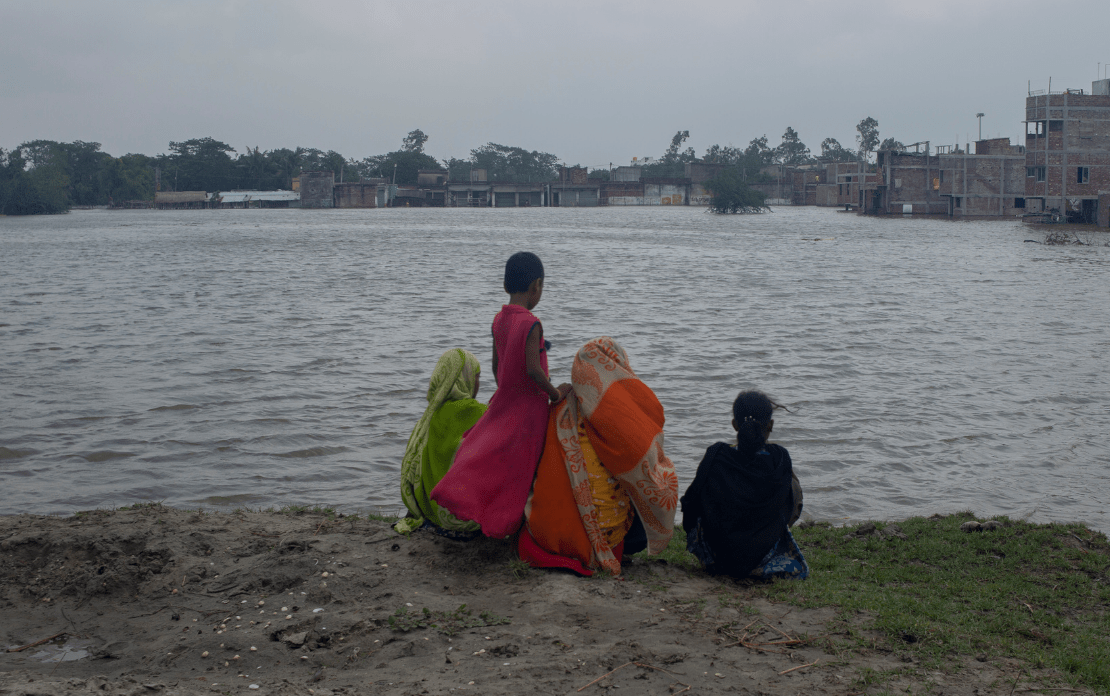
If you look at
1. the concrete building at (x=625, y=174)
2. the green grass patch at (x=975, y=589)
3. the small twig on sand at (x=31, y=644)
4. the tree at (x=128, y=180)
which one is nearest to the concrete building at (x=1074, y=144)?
the green grass patch at (x=975, y=589)

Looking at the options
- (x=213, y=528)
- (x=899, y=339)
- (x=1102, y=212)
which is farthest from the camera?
(x=1102, y=212)

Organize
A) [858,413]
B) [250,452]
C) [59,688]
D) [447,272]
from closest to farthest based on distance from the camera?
1. [59,688]
2. [250,452]
3. [858,413]
4. [447,272]

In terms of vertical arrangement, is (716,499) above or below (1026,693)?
above

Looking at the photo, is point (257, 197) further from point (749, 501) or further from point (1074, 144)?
point (749, 501)

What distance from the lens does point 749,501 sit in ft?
14.9

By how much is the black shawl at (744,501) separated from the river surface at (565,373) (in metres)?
2.52

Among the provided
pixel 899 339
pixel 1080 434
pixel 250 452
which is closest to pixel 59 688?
pixel 250 452

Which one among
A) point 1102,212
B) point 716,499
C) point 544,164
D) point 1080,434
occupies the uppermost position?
point 544,164

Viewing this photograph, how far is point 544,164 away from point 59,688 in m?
177

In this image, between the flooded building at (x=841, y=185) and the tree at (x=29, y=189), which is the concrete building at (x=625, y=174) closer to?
the flooded building at (x=841, y=185)

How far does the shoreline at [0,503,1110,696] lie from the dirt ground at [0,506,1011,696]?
0.01m

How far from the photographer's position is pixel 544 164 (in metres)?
176

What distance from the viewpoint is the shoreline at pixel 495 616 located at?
334 cm

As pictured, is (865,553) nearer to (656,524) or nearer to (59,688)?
(656,524)
